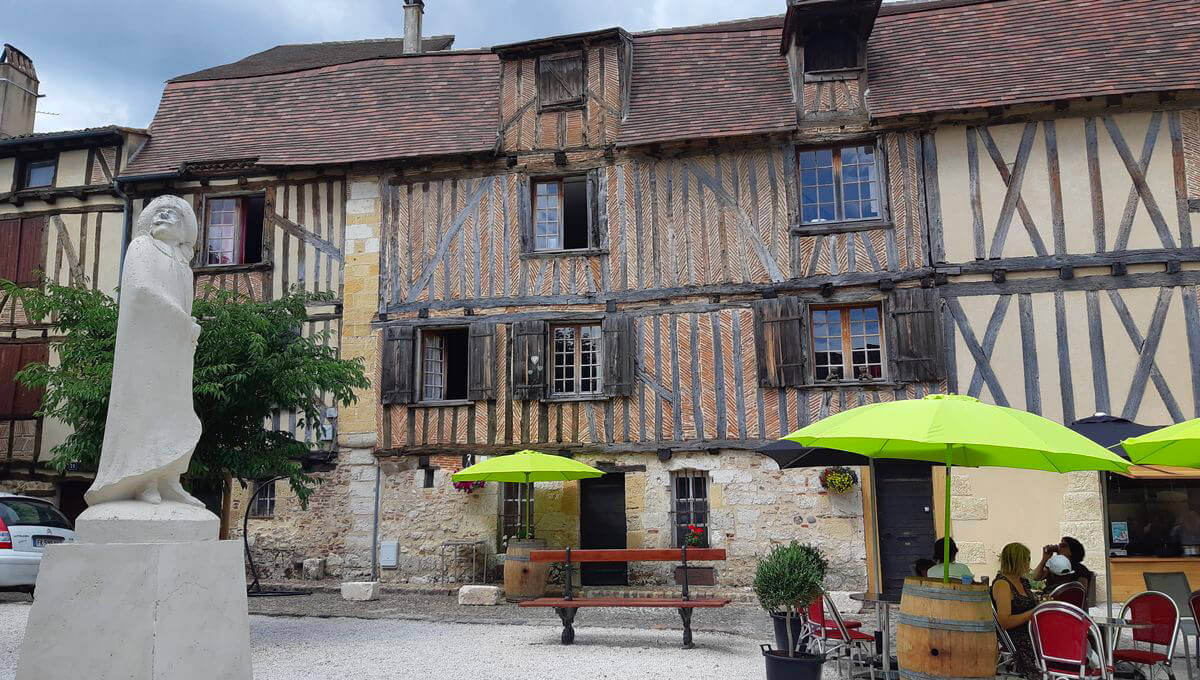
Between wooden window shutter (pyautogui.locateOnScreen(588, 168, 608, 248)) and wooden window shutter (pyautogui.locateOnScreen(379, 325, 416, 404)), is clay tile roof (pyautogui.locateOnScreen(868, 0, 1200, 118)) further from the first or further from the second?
wooden window shutter (pyautogui.locateOnScreen(379, 325, 416, 404))

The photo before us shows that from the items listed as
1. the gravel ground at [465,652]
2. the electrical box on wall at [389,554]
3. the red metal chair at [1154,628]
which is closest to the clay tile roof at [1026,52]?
the red metal chair at [1154,628]

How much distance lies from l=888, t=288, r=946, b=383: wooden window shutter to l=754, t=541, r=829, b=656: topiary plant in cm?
613

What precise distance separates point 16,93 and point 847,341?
46.6ft

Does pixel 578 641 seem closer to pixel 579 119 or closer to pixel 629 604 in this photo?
pixel 629 604

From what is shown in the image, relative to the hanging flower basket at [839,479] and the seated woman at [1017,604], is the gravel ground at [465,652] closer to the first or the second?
the seated woman at [1017,604]

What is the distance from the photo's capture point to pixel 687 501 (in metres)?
12.2

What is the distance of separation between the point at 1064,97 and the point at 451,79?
8.68 metres

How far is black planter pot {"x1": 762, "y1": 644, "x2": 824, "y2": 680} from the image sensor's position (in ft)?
17.4

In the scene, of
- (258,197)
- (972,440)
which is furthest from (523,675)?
(258,197)

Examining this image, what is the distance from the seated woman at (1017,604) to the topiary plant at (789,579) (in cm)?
105

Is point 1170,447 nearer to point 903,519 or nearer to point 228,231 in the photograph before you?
point 903,519


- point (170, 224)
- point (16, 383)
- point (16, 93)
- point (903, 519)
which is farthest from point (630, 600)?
point (16, 93)

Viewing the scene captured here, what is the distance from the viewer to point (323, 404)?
13297 millimetres

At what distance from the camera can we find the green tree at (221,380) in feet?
28.1
